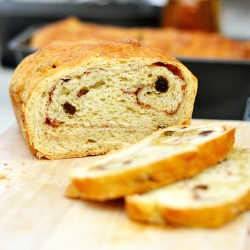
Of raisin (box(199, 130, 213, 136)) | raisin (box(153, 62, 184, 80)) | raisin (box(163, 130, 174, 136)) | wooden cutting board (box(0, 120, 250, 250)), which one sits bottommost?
wooden cutting board (box(0, 120, 250, 250))

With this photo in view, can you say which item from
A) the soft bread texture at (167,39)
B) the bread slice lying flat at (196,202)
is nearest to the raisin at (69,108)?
the bread slice lying flat at (196,202)

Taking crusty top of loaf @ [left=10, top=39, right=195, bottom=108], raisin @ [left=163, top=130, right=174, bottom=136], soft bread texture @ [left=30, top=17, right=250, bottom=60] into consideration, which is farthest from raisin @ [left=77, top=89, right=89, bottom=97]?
soft bread texture @ [left=30, top=17, right=250, bottom=60]

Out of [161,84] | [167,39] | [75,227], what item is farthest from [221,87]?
[75,227]

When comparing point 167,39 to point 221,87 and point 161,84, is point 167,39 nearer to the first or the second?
point 221,87

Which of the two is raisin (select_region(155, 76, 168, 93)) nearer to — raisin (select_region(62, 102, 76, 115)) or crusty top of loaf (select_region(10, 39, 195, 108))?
crusty top of loaf (select_region(10, 39, 195, 108))

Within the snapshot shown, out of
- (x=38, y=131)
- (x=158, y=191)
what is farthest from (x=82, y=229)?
(x=38, y=131)

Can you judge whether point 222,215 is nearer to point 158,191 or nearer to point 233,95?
point 158,191
